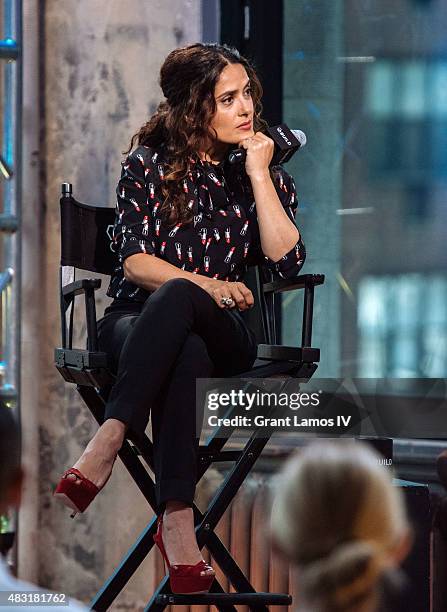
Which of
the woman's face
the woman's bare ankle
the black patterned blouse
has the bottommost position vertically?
the woman's bare ankle

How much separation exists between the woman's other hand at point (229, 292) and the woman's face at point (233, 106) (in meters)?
0.47

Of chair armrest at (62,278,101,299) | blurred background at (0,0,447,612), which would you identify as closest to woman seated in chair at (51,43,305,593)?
chair armrest at (62,278,101,299)

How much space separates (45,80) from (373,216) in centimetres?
114

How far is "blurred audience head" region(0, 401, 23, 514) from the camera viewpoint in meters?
0.86

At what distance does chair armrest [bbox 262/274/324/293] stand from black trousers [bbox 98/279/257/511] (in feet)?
0.78

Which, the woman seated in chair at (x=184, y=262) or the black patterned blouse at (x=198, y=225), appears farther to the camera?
the black patterned blouse at (x=198, y=225)

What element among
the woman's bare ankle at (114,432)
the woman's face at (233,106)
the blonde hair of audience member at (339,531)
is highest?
the woman's face at (233,106)

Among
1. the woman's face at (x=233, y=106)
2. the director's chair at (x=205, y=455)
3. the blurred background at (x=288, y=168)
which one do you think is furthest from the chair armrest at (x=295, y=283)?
the blurred background at (x=288, y=168)

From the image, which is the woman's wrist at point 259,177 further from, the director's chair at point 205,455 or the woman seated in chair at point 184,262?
the director's chair at point 205,455

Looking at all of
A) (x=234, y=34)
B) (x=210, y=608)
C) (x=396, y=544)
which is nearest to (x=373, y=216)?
(x=234, y=34)

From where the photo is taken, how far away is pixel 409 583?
2.24 meters

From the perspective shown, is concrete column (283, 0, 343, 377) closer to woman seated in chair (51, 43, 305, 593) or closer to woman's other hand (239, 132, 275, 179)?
woman seated in chair (51, 43, 305, 593)

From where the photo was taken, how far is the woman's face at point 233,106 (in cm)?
256

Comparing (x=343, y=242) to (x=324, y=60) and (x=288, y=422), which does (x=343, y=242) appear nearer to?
(x=324, y=60)
